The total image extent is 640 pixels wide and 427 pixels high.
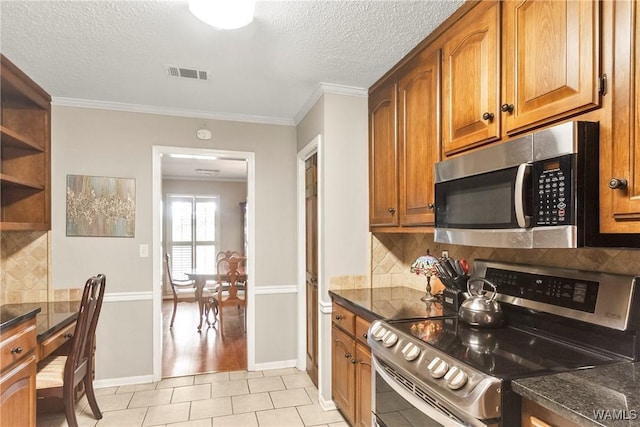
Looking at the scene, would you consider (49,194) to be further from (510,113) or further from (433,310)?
(510,113)

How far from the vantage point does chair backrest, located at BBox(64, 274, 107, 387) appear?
228 cm

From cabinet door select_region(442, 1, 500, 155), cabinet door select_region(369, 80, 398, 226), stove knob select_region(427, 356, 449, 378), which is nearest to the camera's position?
stove knob select_region(427, 356, 449, 378)

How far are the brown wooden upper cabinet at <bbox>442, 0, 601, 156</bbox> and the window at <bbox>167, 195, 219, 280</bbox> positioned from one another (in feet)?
20.7

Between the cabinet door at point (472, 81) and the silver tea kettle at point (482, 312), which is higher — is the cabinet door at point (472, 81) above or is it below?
above

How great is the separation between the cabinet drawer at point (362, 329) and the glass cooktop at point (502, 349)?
390 millimetres

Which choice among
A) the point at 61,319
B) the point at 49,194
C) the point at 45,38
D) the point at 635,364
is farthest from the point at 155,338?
the point at 635,364

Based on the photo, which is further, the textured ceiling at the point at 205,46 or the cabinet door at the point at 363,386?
the cabinet door at the point at 363,386

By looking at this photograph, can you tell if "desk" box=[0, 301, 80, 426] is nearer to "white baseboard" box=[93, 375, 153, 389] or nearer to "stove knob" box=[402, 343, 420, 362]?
"white baseboard" box=[93, 375, 153, 389]

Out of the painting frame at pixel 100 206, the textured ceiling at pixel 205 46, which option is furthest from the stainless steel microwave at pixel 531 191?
the painting frame at pixel 100 206

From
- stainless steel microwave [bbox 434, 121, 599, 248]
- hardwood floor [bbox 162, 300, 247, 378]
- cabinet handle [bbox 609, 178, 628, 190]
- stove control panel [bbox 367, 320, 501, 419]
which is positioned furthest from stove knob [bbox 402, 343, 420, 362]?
hardwood floor [bbox 162, 300, 247, 378]

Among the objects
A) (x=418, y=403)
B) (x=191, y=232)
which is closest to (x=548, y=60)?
(x=418, y=403)

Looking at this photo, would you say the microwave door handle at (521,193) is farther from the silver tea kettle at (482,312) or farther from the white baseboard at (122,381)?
the white baseboard at (122,381)

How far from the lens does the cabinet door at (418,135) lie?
205 centimetres

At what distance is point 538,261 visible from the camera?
5.67ft
